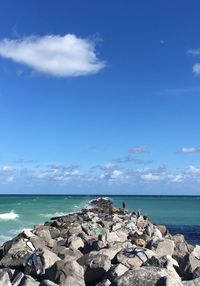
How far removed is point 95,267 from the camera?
11742 mm

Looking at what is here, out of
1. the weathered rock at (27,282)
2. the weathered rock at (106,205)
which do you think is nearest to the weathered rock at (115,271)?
the weathered rock at (27,282)

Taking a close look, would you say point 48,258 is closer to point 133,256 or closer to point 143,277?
point 133,256

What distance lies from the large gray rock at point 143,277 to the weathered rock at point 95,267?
Result: 5.62 feet

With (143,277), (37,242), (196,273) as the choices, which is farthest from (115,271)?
(37,242)

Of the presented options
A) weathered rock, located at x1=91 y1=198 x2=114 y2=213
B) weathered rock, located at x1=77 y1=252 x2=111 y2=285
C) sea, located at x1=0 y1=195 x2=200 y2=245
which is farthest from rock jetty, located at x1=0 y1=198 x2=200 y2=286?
weathered rock, located at x1=91 y1=198 x2=114 y2=213

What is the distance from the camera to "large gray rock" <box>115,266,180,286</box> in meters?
9.72

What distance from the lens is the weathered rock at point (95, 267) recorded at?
11.6m

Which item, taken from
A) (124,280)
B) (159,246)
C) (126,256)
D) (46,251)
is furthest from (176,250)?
(124,280)

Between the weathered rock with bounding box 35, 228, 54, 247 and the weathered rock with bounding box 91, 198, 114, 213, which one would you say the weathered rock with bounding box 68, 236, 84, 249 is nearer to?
the weathered rock with bounding box 35, 228, 54, 247

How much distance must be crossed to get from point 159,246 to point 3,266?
3883 millimetres

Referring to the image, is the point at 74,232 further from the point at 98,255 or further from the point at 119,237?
the point at 98,255

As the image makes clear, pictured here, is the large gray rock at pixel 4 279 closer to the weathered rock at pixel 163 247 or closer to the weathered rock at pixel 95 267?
the weathered rock at pixel 95 267

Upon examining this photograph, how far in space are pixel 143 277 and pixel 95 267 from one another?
2.12 m

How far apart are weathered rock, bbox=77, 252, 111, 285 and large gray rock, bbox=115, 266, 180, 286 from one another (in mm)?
1714
